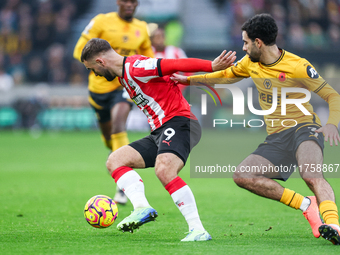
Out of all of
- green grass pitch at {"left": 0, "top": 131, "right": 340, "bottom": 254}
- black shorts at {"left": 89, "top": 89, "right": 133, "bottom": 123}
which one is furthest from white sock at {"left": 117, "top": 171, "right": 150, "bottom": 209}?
black shorts at {"left": 89, "top": 89, "right": 133, "bottom": 123}

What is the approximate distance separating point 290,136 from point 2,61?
20.0m

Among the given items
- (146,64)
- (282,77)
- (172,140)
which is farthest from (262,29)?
(172,140)

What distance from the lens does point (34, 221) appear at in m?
5.26

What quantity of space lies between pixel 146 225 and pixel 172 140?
1214mm

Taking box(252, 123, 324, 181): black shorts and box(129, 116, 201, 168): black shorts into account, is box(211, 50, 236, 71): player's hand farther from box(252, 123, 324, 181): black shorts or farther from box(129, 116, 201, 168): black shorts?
box(252, 123, 324, 181): black shorts

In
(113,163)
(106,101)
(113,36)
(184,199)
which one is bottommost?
(184,199)

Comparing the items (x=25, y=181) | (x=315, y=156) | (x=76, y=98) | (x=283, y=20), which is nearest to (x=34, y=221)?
(x=315, y=156)

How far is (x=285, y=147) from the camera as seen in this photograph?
15.2 feet

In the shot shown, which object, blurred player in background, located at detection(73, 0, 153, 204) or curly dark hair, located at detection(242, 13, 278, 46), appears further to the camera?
blurred player in background, located at detection(73, 0, 153, 204)

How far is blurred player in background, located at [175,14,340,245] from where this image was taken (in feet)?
14.2

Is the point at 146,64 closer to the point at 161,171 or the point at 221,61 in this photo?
the point at 221,61

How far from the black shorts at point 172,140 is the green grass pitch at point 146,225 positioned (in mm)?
779

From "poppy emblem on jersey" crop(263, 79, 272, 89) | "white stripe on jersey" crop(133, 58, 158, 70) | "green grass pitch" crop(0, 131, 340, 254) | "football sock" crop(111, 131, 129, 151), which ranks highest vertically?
"white stripe on jersey" crop(133, 58, 158, 70)

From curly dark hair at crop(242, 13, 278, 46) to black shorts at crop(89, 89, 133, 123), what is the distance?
268 centimetres
